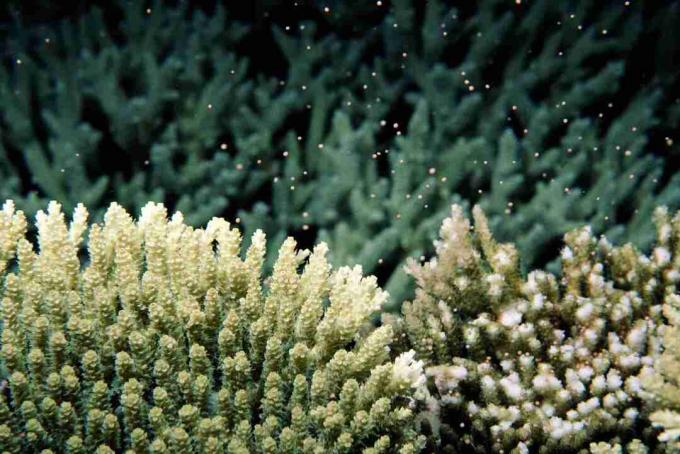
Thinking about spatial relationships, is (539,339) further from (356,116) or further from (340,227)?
(356,116)

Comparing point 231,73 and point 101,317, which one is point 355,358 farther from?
point 231,73

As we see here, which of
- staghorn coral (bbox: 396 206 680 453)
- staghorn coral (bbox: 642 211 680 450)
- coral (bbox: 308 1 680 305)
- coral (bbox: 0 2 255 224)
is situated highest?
coral (bbox: 0 2 255 224)

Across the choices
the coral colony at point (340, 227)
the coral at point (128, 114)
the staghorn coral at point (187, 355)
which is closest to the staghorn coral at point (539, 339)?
the coral colony at point (340, 227)

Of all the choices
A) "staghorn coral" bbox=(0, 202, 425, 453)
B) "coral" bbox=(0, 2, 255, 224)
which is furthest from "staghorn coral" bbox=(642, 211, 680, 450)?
"coral" bbox=(0, 2, 255, 224)

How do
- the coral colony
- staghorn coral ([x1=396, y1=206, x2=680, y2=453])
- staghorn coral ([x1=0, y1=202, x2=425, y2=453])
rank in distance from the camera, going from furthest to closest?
1. staghorn coral ([x1=396, y1=206, x2=680, y2=453])
2. the coral colony
3. staghorn coral ([x1=0, y1=202, x2=425, y2=453])

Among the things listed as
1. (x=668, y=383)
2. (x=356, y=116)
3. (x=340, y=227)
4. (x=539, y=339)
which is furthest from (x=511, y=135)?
(x=668, y=383)

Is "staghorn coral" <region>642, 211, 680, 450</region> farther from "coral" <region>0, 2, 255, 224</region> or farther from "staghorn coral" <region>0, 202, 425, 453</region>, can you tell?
"coral" <region>0, 2, 255, 224</region>
